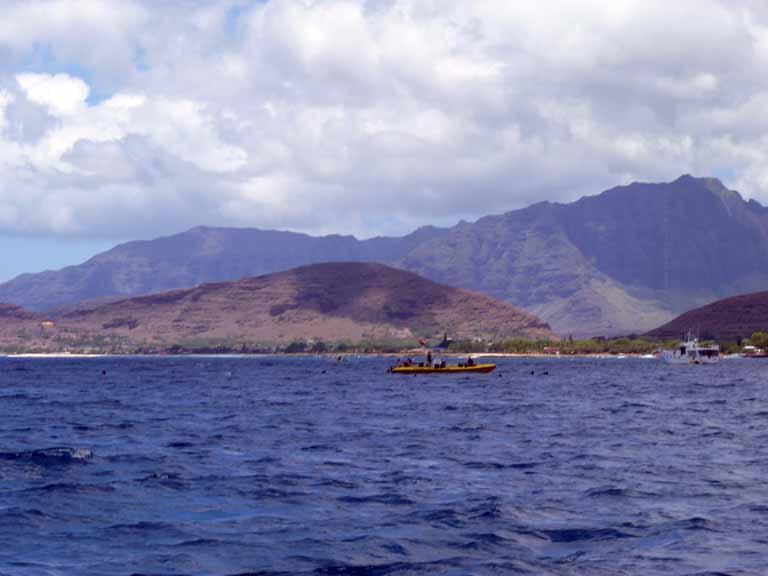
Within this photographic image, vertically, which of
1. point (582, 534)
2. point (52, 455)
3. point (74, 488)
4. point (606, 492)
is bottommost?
point (582, 534)

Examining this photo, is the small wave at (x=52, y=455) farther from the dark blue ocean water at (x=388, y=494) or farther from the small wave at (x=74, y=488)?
the small wave at (x=74, y=488)

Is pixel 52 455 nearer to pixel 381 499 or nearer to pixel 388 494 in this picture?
pixel 388 494

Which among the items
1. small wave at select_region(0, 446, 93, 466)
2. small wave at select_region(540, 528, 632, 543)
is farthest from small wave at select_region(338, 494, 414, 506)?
small wave at select_region(0, 446, 93, 466)

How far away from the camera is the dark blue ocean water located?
34.4 metres

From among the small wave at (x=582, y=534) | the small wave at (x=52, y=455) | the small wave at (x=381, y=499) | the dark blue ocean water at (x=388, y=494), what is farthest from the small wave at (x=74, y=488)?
the small wave at (x=582, y=534)

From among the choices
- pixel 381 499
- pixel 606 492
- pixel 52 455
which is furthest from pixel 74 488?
pixel 606 492

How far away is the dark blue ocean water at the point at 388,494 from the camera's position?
3438 centimetres

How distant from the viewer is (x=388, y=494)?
4550cm

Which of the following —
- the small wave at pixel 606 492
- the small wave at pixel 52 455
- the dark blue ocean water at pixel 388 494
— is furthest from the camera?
the small wave at pixel 52 455

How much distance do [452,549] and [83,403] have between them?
285 ft

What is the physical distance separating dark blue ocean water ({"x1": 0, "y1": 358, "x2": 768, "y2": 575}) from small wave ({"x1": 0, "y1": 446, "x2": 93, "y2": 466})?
145mm

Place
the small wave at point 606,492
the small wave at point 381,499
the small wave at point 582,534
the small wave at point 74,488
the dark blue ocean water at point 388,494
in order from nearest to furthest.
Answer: the dark blue ocean water at point 388,494 → the small wave at point 582,534 → the small wave at point 381,499 → the small wave at point 606,492 → the small wave at point 74,488

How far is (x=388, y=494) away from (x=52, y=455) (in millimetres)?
22461

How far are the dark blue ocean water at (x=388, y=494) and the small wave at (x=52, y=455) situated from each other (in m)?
0.15
